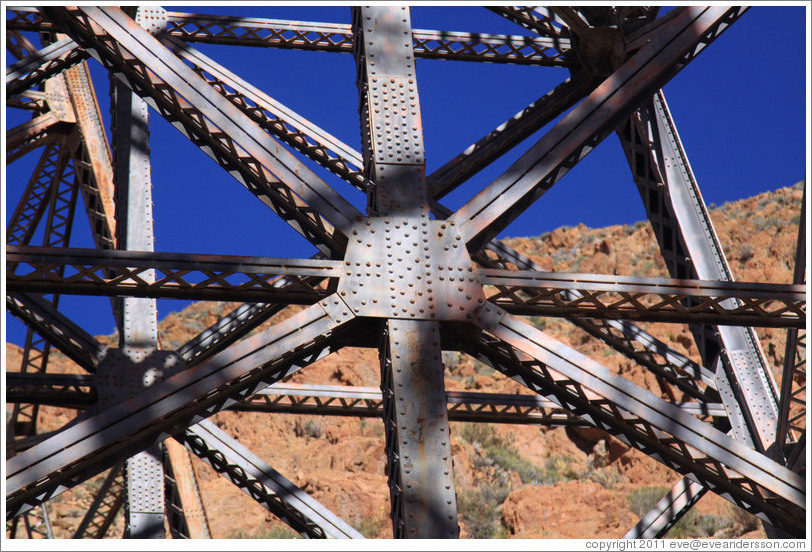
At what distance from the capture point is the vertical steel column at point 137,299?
10.4 meters

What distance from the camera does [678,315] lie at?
722cm

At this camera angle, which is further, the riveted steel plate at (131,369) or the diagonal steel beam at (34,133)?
the diagonal steel beam at (34,133)

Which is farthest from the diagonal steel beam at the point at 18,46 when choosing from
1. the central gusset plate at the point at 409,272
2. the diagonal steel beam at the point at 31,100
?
the central gusset plate at the point at 409,272

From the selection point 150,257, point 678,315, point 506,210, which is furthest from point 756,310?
point 150,257

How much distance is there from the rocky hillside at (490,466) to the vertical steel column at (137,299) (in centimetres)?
881

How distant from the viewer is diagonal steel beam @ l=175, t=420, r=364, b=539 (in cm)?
971

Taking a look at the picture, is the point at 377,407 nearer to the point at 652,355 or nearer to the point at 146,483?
the point at 146,483

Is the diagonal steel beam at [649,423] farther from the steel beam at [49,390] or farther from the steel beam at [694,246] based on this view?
the steel beam at [49,390]

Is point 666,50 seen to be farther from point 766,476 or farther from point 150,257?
point 150,257

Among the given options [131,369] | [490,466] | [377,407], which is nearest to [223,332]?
[131,369]

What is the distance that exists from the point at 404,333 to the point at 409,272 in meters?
0.41

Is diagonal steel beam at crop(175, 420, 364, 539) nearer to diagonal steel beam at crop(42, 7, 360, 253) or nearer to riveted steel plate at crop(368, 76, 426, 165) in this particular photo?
diagonal steel beam at crop(42, 7, 360, 253)

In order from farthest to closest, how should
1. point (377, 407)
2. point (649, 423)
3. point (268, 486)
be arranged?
point (377, 407), point (268, 486), point (649, 423)

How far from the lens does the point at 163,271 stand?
6.82m
